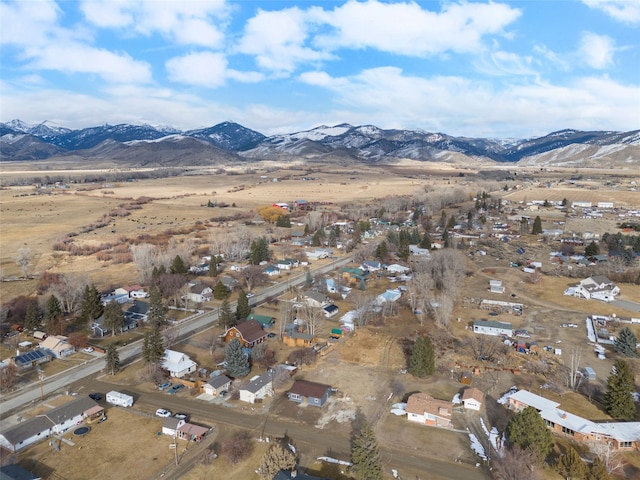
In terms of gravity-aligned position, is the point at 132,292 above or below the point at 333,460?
above

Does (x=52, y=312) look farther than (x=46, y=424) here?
Yes

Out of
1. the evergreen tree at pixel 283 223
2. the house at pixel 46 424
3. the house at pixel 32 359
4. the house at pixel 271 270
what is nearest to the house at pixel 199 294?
the house at pixel 271 270

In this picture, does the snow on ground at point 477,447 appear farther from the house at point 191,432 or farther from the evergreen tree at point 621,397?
the house at point 191,432

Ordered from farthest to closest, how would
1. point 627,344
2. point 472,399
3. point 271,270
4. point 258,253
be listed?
point 258,253
point 271,270
point 627,344
point 472,399

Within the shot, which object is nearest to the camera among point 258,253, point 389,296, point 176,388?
point 176,388

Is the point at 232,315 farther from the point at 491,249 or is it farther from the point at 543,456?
the point at 491,249

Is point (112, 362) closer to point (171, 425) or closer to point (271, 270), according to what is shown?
point (171, 425)

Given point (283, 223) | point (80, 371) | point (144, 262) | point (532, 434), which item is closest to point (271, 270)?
point (144, 262)
